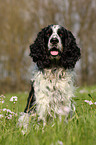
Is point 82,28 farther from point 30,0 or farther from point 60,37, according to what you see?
point 60,37

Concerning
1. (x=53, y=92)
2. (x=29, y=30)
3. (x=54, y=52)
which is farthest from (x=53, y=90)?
(x=29, y=30)

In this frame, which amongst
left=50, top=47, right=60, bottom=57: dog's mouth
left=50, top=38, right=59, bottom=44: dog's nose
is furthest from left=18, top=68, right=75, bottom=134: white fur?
left=50, top=38, right=59, bottom=44: dog's nose

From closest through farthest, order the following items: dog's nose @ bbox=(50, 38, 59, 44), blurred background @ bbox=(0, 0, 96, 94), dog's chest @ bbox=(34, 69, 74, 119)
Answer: dog's nose @ bbox=(50, 38, 59, 44)
dog's chest @ bbox=(34, 69, 74, 119)
blurred background @ bbox=(0, 0, 96, 94)

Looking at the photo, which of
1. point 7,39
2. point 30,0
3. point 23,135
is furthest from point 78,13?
point 23,135

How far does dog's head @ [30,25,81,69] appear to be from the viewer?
3721mm

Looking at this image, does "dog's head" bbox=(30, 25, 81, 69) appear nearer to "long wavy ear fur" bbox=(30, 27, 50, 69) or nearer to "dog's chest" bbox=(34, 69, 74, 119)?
"long wavy ear fur" bbox=(30, 27, 50, 69)

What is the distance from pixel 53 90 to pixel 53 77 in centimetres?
25

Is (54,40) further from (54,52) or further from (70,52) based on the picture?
(70,52)

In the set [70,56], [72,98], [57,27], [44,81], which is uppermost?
[57,27]

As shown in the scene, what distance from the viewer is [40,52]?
4152 millimetres

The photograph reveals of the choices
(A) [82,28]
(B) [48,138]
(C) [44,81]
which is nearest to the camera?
(B) [48,138]

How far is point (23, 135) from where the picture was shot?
2.76 meters

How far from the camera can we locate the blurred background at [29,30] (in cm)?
1792

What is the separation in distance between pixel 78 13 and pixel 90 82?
7.67m
